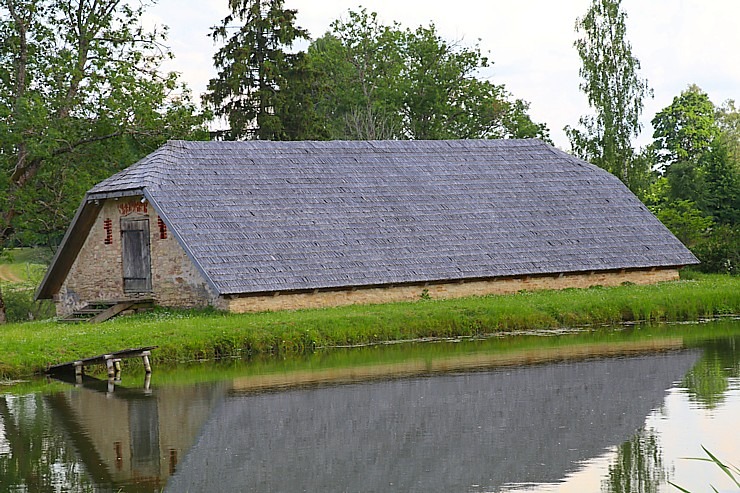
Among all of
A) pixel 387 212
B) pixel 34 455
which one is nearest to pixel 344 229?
pixel 387 212

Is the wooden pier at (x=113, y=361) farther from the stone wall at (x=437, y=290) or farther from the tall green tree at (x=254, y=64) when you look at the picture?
the tall green tree at (x=254, y=64)

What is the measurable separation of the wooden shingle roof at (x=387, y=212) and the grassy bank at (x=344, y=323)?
4.11ft

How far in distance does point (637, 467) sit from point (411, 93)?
43114 mm

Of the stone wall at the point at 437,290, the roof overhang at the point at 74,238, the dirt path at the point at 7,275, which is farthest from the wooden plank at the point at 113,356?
the dirt path at the point at 7,275

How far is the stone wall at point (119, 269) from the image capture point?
27.8 meters

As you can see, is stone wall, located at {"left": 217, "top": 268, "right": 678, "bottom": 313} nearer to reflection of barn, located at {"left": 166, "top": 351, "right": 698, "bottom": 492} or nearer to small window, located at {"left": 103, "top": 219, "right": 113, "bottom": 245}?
small window, located at {"left": 103, "top": 219, "right": 113, "bottom": 245}

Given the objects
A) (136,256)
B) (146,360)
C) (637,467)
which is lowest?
(637,467)

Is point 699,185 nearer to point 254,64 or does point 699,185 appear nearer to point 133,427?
point 254,64

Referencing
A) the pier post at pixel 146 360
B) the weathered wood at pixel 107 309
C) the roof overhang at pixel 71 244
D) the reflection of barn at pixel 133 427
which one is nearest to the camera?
the reflection of barn at pixel 133 427

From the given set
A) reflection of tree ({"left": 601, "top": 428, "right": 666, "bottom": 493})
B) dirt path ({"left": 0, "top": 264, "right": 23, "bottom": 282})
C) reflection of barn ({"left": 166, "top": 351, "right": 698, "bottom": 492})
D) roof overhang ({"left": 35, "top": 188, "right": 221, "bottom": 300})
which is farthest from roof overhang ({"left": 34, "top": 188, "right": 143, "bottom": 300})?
dirt path ({"left": 0, "top": 264, "right": 23, "bottom": 282})

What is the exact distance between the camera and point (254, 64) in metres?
47.3

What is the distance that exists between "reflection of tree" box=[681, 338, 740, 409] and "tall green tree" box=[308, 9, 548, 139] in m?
32.0

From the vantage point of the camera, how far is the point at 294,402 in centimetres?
1752

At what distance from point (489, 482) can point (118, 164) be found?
23769 millimetres
